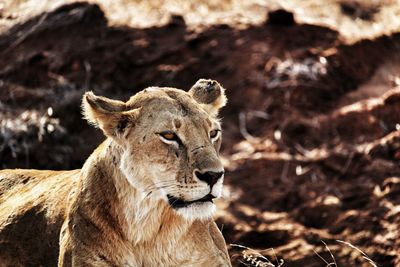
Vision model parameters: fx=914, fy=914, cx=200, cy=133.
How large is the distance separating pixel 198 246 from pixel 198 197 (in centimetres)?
70

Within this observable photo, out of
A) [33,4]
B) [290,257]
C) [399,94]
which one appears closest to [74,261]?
[290,257]

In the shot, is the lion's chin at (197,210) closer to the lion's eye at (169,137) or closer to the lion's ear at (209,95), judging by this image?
the lion's eye at (169,137)

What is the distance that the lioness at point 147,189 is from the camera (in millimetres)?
5500

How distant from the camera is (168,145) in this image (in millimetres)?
5574

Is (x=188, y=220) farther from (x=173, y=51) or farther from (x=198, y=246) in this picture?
(x=173, y=51)

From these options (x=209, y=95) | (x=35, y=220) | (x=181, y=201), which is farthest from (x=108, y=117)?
(x=35, y=220)

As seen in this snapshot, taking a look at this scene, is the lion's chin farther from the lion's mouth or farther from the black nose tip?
the black nose tip

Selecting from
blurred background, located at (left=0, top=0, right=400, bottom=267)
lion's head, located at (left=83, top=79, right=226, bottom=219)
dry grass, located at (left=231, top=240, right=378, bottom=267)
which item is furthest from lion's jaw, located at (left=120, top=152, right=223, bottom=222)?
blurred background, located at (left=0, top=0, right=400, bottom=267)

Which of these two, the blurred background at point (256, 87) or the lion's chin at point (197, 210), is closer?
the lion's chin at point (197, 210)

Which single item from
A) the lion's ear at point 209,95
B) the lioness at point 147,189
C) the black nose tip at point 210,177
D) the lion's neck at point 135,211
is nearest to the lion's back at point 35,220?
the lioness at point 147,189

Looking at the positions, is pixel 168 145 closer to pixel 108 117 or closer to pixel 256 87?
pixel 108 117

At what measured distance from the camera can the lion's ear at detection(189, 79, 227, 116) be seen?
251 inches

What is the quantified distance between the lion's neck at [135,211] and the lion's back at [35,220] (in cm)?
55

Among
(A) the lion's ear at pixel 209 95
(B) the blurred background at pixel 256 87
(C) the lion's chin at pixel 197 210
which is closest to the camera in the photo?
(C) the lion's chin at pixel 197 210
